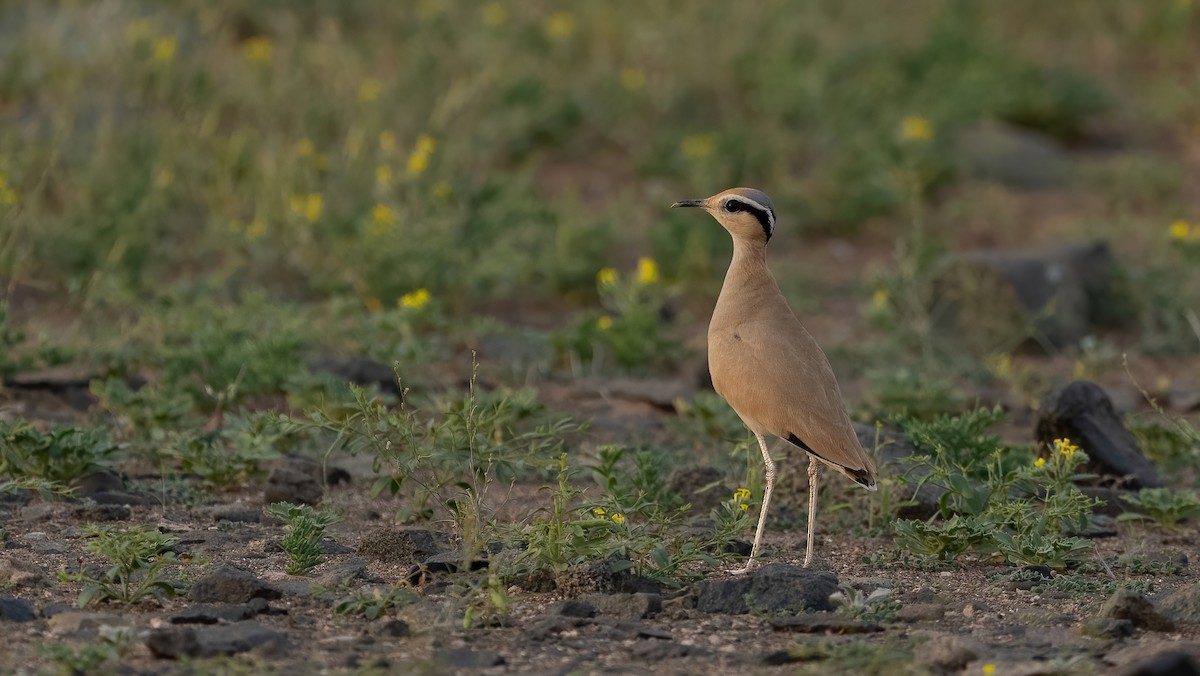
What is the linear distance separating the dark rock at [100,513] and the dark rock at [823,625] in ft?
7.63

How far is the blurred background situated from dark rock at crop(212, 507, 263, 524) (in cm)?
90

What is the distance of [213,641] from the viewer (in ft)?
13.6

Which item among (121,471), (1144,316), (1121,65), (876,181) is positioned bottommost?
(121,471)

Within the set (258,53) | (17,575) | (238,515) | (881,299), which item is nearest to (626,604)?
(238,515)

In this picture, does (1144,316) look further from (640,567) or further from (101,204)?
(101,204)

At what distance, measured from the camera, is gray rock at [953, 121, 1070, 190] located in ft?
38.0

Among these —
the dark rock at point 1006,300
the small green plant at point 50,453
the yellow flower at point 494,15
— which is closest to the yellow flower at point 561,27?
the yellow flower at point 494,15

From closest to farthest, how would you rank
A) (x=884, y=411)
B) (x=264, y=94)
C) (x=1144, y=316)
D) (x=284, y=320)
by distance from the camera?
(x=884, y=411) < (x=284, y=320) < (x=1144, y=316) < (x=264, y=94)

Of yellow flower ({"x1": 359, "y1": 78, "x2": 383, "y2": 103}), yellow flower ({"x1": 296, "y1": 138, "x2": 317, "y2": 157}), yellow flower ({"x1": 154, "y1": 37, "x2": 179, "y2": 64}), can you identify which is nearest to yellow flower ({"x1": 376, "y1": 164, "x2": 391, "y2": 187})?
yellow flower ({"x1": 296, "y1": 138, "x2": 317, "y2": 157})

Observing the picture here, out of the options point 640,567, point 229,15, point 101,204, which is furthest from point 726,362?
point 229,15

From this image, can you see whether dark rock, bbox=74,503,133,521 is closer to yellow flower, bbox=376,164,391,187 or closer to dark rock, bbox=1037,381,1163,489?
dark rock, bbox=1037,381,1163,489

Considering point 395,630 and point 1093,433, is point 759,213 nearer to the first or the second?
point 1093,433

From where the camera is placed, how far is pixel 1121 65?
1431cm

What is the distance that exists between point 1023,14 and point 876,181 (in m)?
4.87
